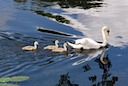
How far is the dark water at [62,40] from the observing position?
1290 cm

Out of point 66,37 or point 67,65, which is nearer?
point 67,65

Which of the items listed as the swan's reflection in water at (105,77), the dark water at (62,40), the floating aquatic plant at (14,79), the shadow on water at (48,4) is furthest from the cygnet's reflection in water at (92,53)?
the shadow on water at (48,4)

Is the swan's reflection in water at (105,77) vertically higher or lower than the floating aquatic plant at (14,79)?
lower

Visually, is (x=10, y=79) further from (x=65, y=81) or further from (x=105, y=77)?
(x=105, y=77)

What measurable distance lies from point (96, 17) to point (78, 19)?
1054 mm

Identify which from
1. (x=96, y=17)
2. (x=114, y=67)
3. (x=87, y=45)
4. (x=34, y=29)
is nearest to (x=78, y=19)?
(x=96, y=17)

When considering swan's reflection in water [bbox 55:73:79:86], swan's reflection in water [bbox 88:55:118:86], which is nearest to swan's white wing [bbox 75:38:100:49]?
swan's reflection in water [bbox 88:55:118:86]

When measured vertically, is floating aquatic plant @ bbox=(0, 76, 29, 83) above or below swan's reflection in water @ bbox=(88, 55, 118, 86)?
above

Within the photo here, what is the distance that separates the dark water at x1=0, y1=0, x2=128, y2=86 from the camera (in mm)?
12898

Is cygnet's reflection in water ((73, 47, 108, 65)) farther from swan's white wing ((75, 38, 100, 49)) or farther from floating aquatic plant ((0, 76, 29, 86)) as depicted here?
floating aquatic plant ((0, 76, 29, 86))

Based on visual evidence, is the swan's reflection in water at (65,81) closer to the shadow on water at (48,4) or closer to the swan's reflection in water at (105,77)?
the swan's reflection in water at (105,77)

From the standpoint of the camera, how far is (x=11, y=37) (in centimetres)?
1638

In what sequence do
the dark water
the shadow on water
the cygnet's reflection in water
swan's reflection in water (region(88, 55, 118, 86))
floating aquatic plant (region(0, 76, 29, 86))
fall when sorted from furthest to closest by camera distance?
1. the shadow on water
2. the cygnet's reflection in water
3. the dark water
4. swan's reflection in water (region(88, 55, 118, 86))
5. floating aquatic plant (region(0, 76, 29, 86))

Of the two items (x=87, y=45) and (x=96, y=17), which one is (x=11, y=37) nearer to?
(x=87, y=45)
